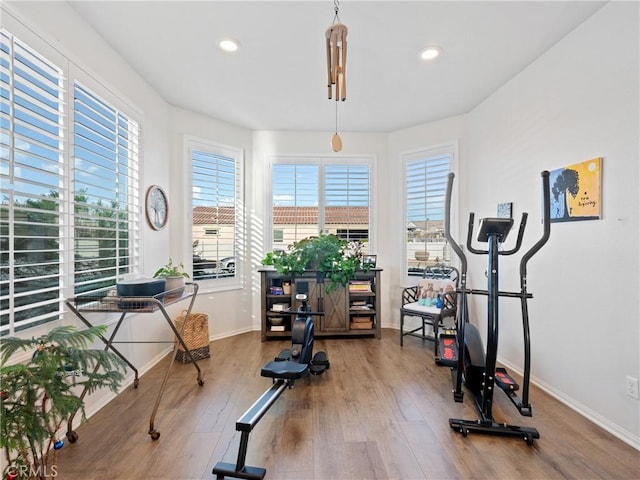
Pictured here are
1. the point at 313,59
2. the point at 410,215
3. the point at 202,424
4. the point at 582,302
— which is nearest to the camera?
the point at 202,424

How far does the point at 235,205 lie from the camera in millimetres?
4148

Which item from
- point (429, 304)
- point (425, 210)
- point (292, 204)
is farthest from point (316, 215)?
point (429, 304)

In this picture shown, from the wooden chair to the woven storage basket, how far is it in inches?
88.6

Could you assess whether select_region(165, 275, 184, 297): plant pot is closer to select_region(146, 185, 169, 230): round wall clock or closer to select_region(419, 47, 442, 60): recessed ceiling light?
select_region(146, 185, 169, 230): round wall clock

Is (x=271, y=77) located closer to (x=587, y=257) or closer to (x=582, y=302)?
(x=587, y=257)

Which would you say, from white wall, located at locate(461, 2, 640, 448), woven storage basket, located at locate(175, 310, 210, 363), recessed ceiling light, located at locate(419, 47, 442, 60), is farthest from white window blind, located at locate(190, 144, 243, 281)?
white wall, located at locate(461, 2, 640, 448)

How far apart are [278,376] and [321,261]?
5.94 ft

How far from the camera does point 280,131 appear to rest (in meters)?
4.32

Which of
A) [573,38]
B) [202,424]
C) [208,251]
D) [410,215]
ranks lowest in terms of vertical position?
[202,424]

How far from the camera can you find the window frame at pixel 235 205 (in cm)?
371

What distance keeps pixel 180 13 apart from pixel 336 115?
6.74 ft

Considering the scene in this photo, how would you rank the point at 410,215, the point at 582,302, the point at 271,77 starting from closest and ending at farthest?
1. the point at 582,302
2. the point at 271,77
3. the point at 410,215

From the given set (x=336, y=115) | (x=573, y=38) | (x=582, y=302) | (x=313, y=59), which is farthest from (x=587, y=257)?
(x=336, y=115)

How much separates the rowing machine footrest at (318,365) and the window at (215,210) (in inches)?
69.8
